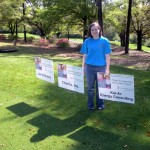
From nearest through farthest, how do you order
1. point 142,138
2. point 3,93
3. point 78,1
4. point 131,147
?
1. point 131,147
2. point 142,138
3. point 3,93
4. point 78,1

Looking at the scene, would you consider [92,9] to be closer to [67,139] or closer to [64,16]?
[64,16]

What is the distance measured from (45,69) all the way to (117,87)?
2387 mm

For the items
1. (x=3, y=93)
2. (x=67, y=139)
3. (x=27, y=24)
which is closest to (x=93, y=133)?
(x=67, y=139)

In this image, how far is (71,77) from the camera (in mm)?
6457

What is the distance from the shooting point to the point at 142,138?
5035 millimetres

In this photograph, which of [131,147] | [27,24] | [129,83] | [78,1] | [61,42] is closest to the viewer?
[131,147]

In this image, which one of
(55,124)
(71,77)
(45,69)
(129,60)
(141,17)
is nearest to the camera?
(55,124)

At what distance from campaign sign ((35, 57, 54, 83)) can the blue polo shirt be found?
145cm

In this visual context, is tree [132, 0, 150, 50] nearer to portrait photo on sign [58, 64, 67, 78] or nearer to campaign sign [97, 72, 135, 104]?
portrait photo on sign [58, 64, 67, 78]

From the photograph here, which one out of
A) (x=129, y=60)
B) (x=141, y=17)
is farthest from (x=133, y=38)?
(x=129, y=60)

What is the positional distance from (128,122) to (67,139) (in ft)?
4.54

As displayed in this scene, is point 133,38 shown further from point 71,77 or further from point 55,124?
point 55,124

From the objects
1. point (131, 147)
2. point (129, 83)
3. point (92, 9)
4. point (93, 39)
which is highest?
point (92, 9)

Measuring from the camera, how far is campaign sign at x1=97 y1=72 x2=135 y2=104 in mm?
5428
